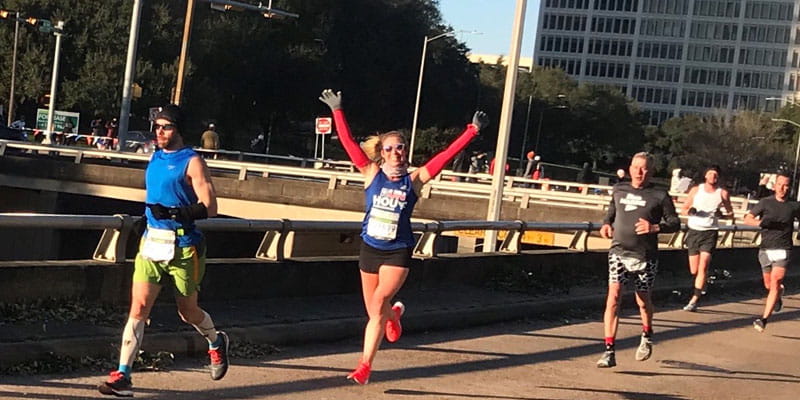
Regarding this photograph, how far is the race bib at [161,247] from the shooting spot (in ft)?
23.1

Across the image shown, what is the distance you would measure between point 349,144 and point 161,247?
1.84m

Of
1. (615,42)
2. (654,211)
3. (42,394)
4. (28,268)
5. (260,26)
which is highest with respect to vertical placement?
(615,42)

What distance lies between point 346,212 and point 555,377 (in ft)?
86.0

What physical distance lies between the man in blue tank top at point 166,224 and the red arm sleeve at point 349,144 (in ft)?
4.68

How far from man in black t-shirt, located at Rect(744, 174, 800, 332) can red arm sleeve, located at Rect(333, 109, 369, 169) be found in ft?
21.8

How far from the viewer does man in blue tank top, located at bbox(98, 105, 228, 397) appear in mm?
7047

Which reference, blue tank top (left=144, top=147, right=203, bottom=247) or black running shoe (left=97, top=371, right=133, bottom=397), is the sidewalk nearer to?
black running shoe (left=97, top=371, right=133, bottom=397)

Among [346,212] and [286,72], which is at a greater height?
[286,72]

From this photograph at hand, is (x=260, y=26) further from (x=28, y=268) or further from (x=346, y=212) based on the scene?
(x=28, y=268)

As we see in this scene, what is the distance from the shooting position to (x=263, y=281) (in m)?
11.1

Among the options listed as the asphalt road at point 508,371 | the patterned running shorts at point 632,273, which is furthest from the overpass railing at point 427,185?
the patterned running shorts at point 632,273

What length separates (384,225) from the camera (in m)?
7.98

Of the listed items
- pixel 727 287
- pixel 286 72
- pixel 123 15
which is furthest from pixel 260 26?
pixel 727 287

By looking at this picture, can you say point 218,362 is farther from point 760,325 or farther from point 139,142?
point 139,142
